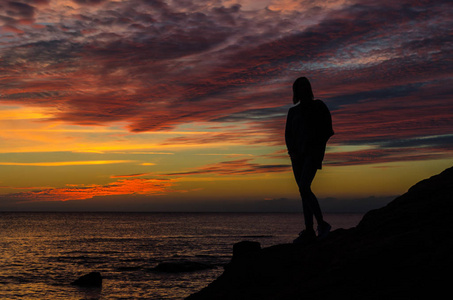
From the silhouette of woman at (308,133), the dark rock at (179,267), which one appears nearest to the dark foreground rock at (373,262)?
the silhouette of woman at (308,133)

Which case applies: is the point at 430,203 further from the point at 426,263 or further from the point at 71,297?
the point at 71,297

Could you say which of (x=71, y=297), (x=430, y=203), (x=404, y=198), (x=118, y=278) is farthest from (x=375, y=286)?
(x=118, y=278)

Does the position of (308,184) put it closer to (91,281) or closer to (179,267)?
(91,281)

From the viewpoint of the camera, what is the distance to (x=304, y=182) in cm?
729

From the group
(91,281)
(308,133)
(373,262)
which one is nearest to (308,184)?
(308,133)

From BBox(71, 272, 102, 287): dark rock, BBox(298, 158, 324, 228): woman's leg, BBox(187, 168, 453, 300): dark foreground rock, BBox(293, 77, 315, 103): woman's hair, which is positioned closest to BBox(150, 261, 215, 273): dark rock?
BBox(71, 272, 102, 287): dark rock

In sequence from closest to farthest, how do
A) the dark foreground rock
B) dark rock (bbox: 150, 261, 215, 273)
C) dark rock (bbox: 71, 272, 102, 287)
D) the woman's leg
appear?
the dark foreground rock → the woman's leg → dark rock (bbox: 71, 272, 102, 287) → dark rock (bbox: 150, 261, 215, 273)

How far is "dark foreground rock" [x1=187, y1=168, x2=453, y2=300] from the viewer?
5027 millimetres

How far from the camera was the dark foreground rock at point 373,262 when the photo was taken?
5.03 m

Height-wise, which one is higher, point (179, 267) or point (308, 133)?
point (308, 133)

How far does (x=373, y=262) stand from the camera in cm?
553

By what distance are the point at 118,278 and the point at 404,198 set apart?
113 ft

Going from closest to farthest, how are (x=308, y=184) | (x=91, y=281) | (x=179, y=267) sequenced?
(x=308, y=184)
(x=91, y=281)
(x=179, y=267)

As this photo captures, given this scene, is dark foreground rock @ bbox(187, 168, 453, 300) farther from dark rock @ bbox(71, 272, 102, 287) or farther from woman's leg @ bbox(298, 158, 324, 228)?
dark rock @ bbox(71, 272, 102, 287)
